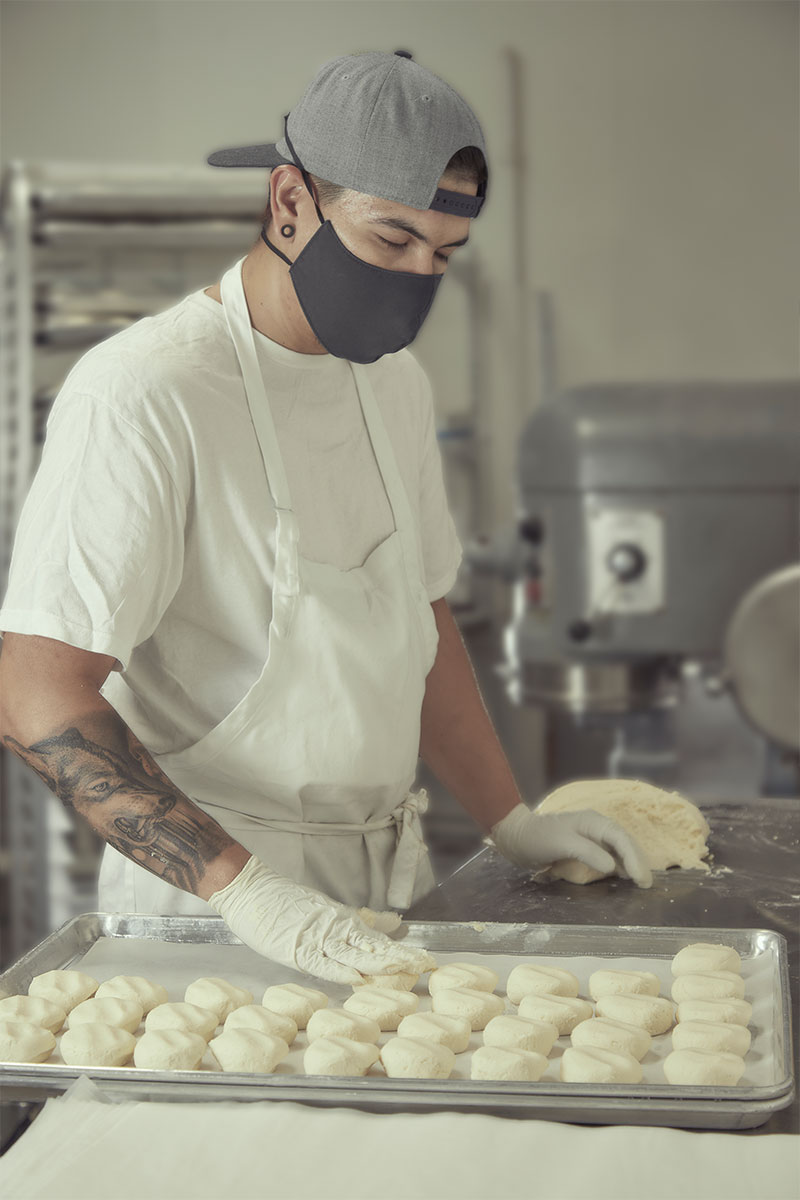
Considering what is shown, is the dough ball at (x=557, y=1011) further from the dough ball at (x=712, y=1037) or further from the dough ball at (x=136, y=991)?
the dough ball at (x=136, y=991)

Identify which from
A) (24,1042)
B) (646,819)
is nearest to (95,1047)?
(24,1042)

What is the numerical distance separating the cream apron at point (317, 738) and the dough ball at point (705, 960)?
397mm

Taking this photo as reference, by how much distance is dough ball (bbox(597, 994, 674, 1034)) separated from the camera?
3.52 ft

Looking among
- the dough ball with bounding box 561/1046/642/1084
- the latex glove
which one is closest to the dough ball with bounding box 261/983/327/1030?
the dough ball with bounding box 561/1046/642/1084

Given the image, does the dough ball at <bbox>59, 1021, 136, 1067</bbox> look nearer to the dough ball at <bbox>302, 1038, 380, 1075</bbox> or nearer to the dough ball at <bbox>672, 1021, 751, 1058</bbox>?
the dough ball at <bbox>302, 1038, 380, 1075</bbox>

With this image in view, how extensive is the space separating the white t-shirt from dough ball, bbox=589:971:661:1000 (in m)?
0.51

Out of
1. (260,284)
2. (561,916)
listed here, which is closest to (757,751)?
(561,916)

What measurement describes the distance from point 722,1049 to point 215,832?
532mm

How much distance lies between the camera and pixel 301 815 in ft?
4.71

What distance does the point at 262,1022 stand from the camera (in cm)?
105

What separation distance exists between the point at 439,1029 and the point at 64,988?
354 mm

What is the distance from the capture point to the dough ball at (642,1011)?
42.3 inches

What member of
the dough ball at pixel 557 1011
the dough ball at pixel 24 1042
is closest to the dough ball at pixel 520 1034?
the dough ball at pixel 557 1011

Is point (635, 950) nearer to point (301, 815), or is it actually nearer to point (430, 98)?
point (301, 815)
